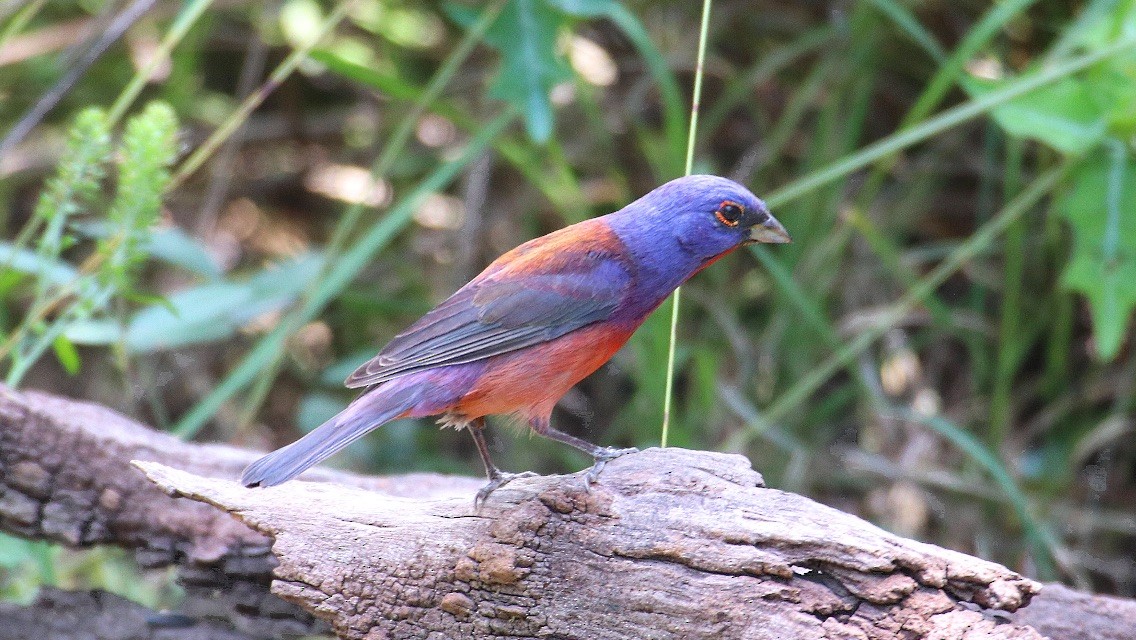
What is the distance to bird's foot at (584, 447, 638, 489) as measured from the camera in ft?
10.1

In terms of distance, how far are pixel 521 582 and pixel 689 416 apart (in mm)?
2638

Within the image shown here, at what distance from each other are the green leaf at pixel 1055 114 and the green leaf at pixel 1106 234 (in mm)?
162

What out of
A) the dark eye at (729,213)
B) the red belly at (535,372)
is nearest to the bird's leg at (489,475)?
the red belly at (535,372)

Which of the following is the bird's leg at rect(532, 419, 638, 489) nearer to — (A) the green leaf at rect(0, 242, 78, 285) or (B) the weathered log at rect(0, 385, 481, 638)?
(B) the weathered log at rect(0, 385, 481, 638)

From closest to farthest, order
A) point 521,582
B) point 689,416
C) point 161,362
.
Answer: point 521,582
point 689,416
point 161,362

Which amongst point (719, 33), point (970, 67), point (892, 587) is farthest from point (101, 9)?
point (892, 587)

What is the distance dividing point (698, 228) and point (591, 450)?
82 centimetres

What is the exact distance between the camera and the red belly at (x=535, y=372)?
11.7ft

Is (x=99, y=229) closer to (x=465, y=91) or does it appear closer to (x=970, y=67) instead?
(x=465, y=91)

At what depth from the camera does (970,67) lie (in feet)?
19.2

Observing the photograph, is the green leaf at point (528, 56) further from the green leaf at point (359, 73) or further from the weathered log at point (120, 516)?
the weathered log at point (120, 516)

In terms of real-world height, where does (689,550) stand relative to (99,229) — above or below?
below

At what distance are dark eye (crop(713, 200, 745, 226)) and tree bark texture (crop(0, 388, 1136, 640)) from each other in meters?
0.92

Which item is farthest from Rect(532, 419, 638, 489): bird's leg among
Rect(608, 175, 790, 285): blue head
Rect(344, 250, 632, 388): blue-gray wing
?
Rect(608, 175, 790, 285): blue head
